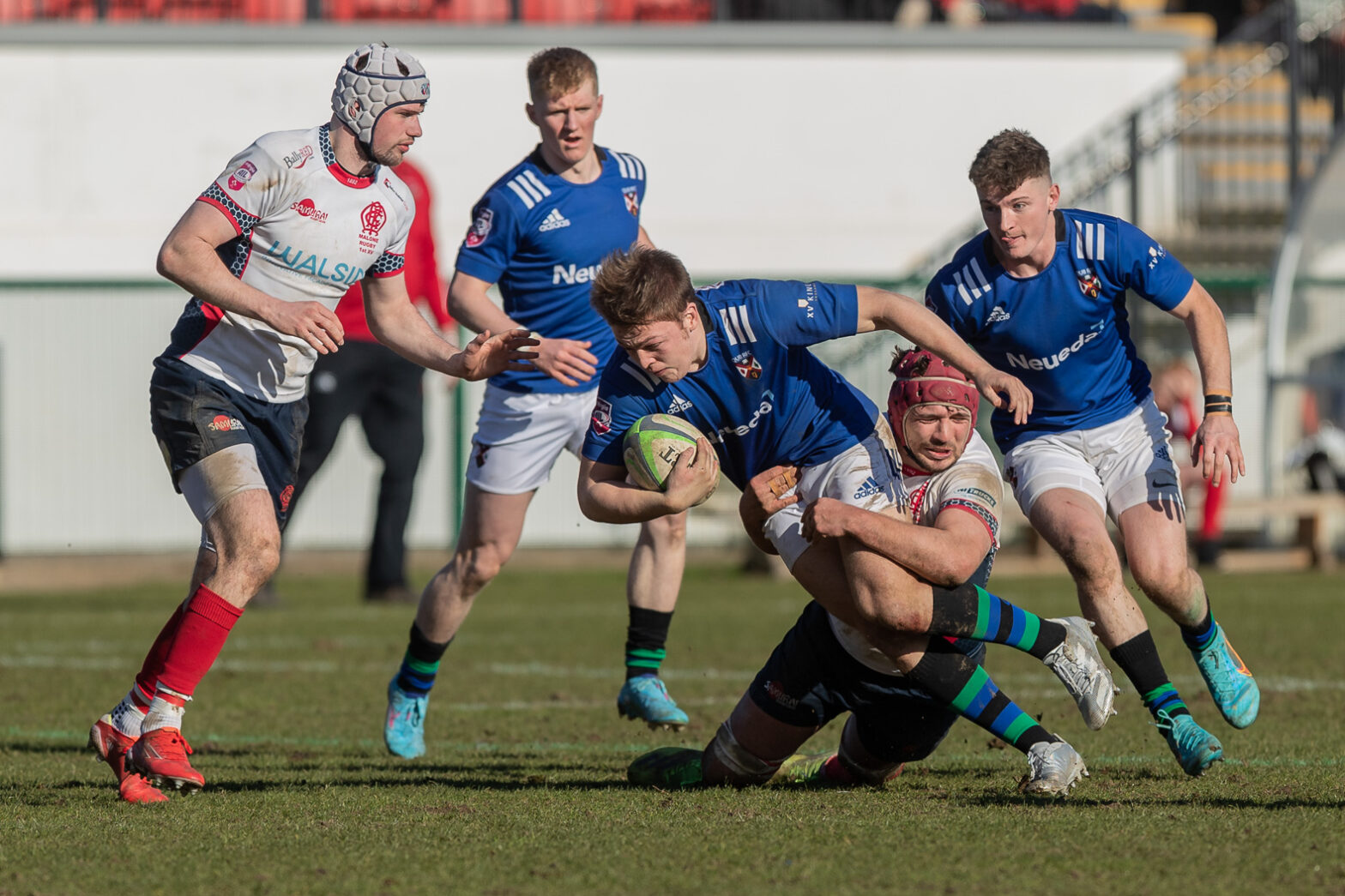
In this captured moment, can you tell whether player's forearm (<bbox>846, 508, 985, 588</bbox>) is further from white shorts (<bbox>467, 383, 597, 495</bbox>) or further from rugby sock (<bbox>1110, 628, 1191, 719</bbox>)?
white shorts (<bbox>467, 383, 597, 495</bbox>)

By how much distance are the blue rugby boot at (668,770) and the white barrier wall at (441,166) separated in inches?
454

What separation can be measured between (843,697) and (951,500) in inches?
26.9

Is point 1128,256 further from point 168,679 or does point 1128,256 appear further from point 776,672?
point 168,679

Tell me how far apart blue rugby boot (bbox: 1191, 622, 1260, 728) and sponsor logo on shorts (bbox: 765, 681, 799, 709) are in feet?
4.81

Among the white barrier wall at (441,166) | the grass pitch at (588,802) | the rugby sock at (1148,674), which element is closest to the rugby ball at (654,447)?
the grass pitch at (588,802)

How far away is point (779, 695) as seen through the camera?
5.36 m

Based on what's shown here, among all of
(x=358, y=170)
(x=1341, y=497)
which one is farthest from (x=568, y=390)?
(x=1341, y=497)

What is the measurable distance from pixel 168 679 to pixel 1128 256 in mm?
3403

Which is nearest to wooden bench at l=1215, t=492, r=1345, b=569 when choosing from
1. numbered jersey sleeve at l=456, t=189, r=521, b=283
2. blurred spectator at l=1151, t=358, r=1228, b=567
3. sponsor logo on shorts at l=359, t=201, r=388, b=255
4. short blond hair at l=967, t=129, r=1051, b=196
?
blurred spectator at l=1151, t=358, r=1228, b=567

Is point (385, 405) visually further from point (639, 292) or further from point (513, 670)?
point (639, 292)

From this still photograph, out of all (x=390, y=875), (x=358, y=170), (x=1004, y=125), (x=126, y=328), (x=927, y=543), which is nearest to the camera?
(x=390, y=875)

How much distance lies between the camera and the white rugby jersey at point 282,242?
563cm

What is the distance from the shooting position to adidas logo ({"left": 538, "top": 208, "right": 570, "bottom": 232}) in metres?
6.95

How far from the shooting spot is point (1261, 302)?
57.4 feet
